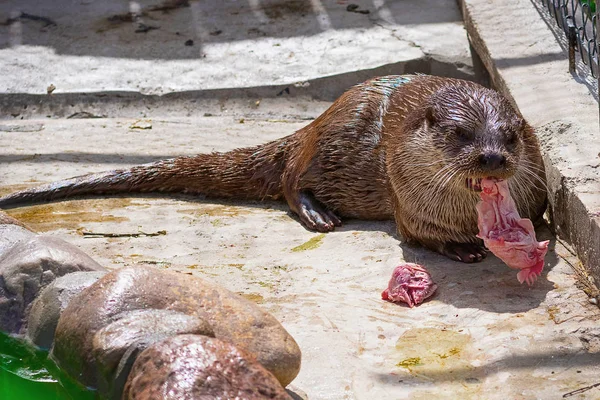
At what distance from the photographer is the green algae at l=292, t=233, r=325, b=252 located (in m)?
3.78

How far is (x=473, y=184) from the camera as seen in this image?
3.33m

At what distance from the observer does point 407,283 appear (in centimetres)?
317

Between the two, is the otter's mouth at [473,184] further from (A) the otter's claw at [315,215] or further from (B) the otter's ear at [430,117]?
(A) the otter's claw at [315,215]

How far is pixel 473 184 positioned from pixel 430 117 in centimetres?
29

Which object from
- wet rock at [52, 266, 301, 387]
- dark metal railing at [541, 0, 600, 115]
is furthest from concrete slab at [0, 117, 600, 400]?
dark metal railing at [541, 0, 600, 115]

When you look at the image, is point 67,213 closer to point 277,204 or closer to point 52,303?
point 277,204

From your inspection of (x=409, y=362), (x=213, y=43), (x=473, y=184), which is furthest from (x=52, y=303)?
(x=213, y=43)

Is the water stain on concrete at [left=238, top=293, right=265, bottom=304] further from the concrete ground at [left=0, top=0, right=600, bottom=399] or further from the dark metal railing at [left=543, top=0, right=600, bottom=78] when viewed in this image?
the dark metal railing at [left=543, top=0, right=600, bottom=78]

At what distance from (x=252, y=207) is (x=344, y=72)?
4.97 feet

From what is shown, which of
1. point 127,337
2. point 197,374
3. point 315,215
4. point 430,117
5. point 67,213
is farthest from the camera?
point 67,213

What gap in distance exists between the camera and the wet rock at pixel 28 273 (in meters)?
2.89

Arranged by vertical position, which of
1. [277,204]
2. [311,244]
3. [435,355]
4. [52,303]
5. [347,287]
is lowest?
[277,204]

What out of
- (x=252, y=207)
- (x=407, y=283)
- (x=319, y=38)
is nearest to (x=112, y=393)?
(x=407, y=283)

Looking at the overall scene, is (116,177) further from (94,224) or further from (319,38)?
(319,38)
